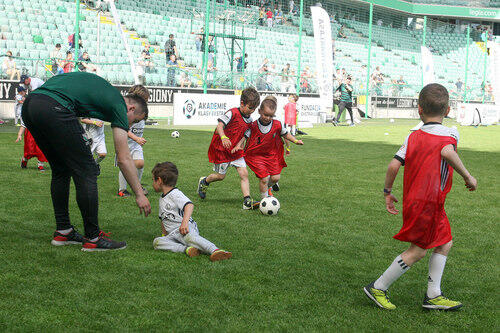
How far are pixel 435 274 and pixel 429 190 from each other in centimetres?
60

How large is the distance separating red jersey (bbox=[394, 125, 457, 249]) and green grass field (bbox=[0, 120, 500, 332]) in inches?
20.8

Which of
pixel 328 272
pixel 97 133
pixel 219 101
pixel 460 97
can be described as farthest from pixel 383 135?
pixel 460 97

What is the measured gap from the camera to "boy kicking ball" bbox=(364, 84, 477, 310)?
3947 millimetres

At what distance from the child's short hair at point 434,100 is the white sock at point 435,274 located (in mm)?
962

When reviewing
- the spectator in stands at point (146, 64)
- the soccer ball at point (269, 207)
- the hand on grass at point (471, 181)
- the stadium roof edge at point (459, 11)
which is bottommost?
the soccer ball at point (269, 207)

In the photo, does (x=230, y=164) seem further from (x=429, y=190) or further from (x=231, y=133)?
(x=429, y=190)

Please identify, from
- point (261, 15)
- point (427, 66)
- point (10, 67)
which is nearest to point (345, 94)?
→ point (427, 66)

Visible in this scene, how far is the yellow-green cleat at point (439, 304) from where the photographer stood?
404 centimetres

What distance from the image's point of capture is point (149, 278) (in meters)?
4.56

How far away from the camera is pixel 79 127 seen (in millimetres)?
5055

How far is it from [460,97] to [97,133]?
39815mm

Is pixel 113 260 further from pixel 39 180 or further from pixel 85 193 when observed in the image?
pixel 39 180

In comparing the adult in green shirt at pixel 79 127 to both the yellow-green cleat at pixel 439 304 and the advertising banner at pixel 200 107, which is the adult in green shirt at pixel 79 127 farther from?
the advertising banner at pixel 200 107

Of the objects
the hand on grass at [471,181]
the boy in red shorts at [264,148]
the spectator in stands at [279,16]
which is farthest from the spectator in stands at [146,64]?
the hand on grass at [471,181]
